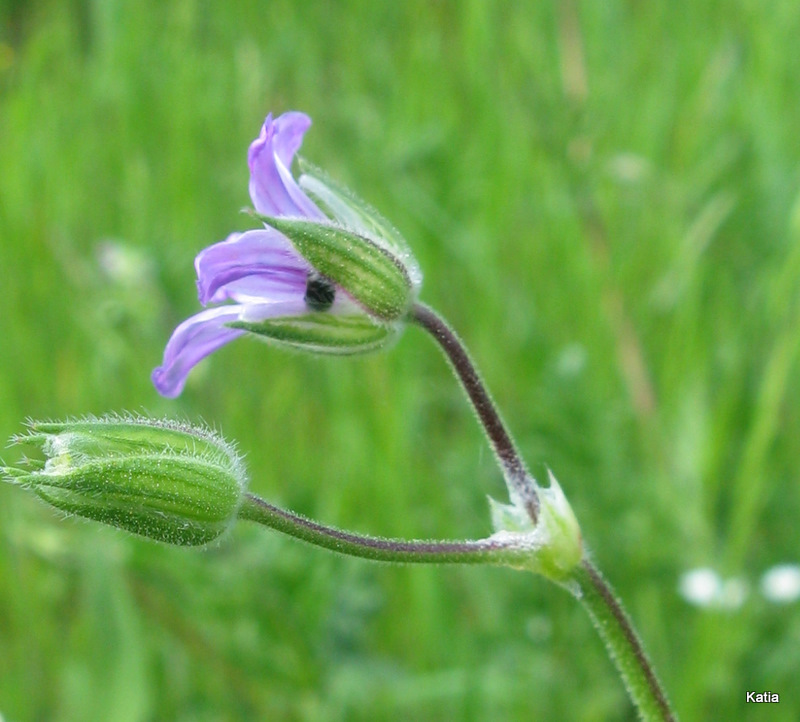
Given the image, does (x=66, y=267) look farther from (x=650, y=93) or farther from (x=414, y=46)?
(x=650, y=93)

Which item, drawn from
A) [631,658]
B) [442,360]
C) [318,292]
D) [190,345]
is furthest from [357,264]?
[442,360]

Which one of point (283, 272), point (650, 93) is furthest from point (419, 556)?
point (650, 93)

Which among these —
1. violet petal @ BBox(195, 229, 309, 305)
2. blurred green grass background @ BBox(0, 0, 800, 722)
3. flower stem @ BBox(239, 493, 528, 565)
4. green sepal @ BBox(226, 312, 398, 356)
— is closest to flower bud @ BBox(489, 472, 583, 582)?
flower stem @ BBox(239, 493, 528, 565)

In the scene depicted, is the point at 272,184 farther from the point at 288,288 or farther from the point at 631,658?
the point at 631,658

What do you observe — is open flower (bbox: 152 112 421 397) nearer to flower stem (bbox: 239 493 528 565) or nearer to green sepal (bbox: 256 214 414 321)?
green sepal (bbox: 256 214 414 321)

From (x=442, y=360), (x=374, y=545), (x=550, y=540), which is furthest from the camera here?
(x=442, y=360)
